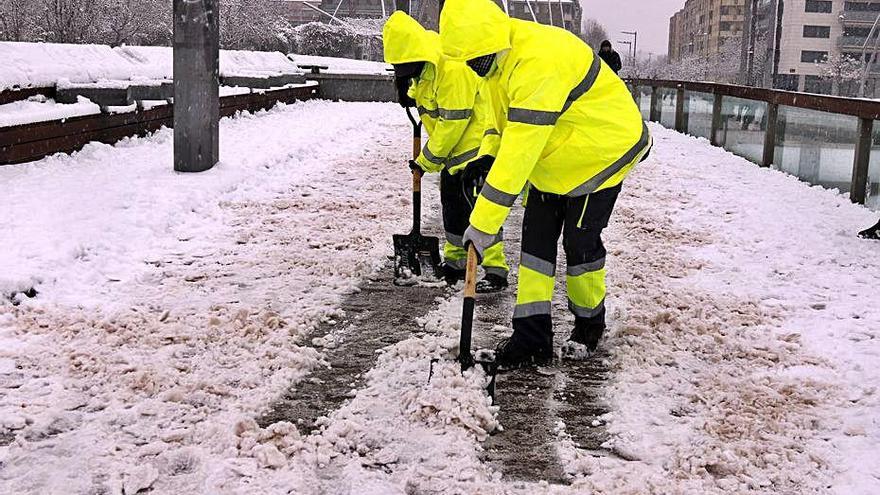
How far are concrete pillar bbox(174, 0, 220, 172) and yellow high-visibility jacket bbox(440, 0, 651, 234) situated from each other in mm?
6365

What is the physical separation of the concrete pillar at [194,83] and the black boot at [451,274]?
15.9ft

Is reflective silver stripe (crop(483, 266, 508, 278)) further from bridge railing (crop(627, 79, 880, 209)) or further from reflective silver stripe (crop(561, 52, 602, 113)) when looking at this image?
bridge railing (crop(627, 79, 880, 209))

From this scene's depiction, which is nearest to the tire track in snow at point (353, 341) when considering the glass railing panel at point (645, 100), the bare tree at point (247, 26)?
the glass railing panel at point (645, 100)

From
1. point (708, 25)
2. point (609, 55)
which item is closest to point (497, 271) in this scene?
point (609, 55)

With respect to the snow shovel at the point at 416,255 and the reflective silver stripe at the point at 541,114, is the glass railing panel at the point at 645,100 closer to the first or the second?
the snow shovel at the point at 416,255

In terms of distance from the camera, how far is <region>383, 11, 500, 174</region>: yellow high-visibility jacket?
5.95 metres

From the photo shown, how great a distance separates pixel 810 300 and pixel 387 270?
2906mm

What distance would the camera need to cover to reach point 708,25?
93.6 m

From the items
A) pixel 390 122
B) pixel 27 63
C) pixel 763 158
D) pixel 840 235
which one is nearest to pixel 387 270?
pixel 840 235

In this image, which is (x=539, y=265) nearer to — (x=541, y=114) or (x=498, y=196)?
(x=498, y=196)

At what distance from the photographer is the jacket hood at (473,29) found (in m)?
4.11

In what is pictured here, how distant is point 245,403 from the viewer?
3.92m

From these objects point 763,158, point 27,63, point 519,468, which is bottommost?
point 519,468

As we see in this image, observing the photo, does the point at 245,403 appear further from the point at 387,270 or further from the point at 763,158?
the point at 763,158
